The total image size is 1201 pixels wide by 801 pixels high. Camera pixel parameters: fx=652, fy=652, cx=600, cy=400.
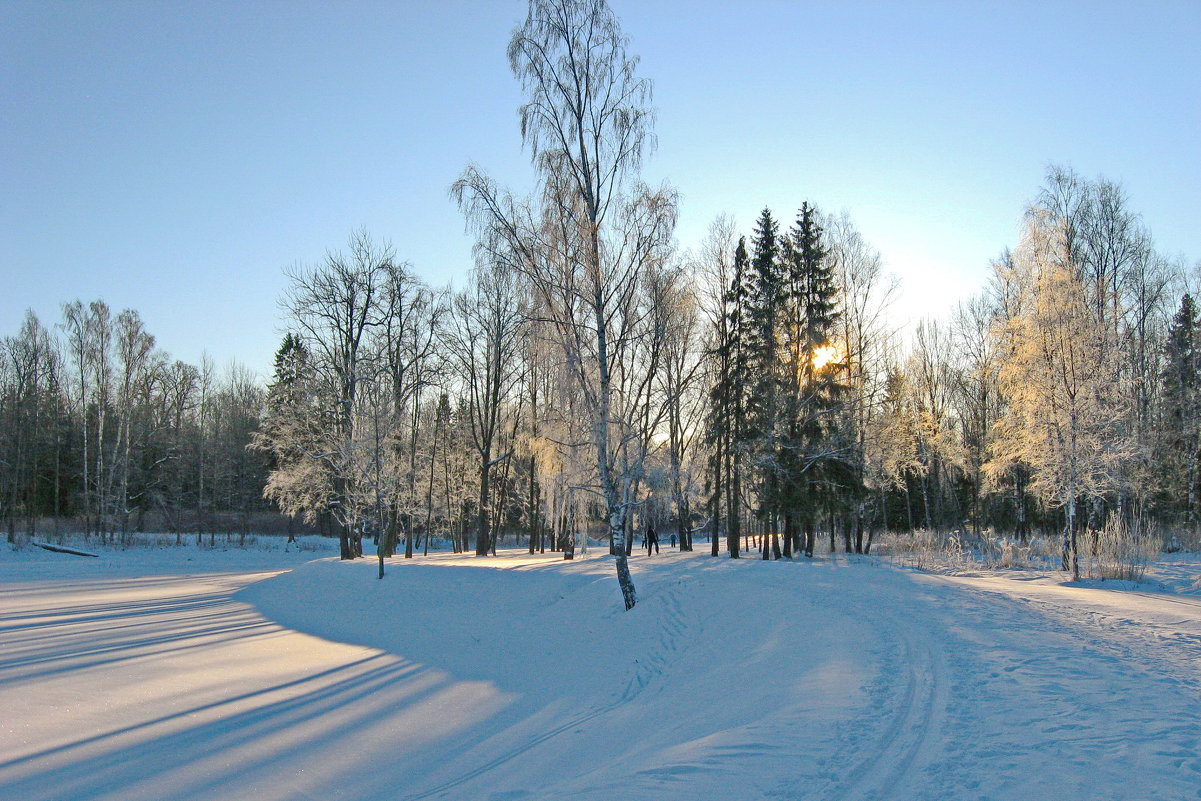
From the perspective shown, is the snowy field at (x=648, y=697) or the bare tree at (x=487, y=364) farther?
the bare tree at (x=487, y=364)

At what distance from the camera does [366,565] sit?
22469 mm

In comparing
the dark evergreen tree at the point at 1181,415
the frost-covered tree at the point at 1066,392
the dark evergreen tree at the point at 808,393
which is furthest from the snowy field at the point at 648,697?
the dark evergreen tree at the point at 1181,415

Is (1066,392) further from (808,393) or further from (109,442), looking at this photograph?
(109,442)

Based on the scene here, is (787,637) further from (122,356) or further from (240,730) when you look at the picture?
(122,356)

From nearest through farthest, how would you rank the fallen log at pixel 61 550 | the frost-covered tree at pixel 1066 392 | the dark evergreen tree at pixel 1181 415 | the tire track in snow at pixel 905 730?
the tire track in snow at pixel 905 730 → the frost-covered tree at pixel 1066 392 → the dark evergreen tree at pixel 1181 415 → the fallen log at pixel 61 550

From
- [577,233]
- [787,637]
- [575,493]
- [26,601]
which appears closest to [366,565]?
[575,493]

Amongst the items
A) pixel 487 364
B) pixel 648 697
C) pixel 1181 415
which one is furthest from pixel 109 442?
pixel 1181 415

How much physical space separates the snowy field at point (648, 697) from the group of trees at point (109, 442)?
2710cm

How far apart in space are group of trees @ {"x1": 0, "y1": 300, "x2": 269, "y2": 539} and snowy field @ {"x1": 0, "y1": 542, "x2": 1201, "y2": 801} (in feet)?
88.9

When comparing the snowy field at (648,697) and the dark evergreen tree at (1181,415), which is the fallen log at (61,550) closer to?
the snowy field at (648,697)

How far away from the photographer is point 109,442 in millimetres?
41375

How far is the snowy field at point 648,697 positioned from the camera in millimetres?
4816

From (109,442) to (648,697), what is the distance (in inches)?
1806

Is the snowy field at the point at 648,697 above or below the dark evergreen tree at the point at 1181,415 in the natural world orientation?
below
